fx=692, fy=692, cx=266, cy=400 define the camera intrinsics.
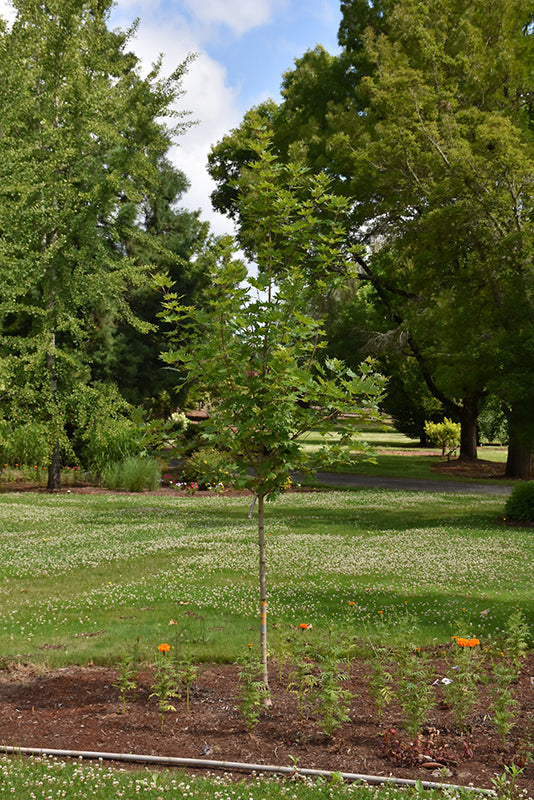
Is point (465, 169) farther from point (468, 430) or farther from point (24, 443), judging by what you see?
point (468, 430)

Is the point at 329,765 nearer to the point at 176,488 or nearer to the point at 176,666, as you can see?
the point at 176,666

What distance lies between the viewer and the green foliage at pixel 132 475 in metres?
21.5

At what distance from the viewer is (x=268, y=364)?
5.04 metres

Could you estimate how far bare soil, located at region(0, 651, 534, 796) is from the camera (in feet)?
13.7

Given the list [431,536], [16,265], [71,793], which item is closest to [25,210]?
[16,265]

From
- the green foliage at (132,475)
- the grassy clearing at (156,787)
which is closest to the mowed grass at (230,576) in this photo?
the grassy clearing at (156,787)

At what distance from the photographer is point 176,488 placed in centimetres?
2220

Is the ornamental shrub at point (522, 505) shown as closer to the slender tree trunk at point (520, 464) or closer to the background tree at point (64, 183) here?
the slender tree trunk at point (520, 464)

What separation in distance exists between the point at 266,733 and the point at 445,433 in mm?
35320

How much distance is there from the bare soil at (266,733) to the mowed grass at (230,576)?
65 centimetres

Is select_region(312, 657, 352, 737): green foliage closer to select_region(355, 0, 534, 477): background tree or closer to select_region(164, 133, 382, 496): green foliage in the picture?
select_region(164, 133, 382, 496): green foliage

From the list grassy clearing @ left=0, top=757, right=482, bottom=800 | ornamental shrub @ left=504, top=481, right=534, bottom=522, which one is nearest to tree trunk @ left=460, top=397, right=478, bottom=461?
ornamental shrub @ left=504, top=481, right=534, bottom=522

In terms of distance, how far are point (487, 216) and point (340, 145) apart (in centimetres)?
574

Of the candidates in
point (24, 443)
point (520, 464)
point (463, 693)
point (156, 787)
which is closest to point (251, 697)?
point (156, 787)
